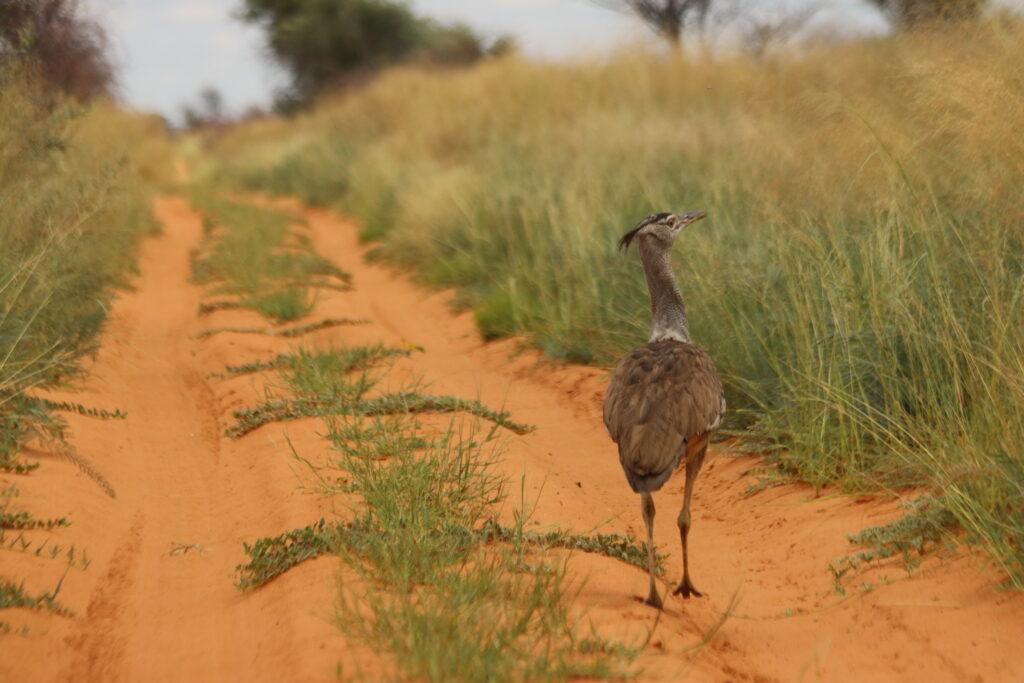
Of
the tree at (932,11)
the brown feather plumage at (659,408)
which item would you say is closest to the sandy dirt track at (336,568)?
the brown feather plumage at (659,408)

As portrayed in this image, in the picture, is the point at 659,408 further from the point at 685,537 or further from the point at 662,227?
the point at 662,227

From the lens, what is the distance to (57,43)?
1138 cm

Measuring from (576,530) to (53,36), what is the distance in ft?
26.3

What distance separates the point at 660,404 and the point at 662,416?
62 millimetres

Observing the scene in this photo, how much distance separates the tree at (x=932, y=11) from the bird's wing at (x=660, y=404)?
11.0 ft

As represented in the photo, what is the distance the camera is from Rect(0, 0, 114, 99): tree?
9805mm

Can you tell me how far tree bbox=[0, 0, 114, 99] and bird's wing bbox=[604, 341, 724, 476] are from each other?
5.85m

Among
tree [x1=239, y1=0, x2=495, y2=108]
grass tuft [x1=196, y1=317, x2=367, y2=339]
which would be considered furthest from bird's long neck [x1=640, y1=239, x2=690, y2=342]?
tree [x1=239, y1=0, x2=495, y2=108]

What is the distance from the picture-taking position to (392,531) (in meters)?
4.66

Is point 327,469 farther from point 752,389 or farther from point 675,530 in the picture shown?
point 752,389

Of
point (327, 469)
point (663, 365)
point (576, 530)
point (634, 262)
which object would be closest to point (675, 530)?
point (576, 530)

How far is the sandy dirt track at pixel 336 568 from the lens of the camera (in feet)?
13.9

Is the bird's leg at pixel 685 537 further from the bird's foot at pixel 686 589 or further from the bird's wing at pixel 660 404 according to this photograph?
the bird's wing at pixel 660 404

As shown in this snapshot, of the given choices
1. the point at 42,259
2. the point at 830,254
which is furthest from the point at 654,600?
the point at 42,259
